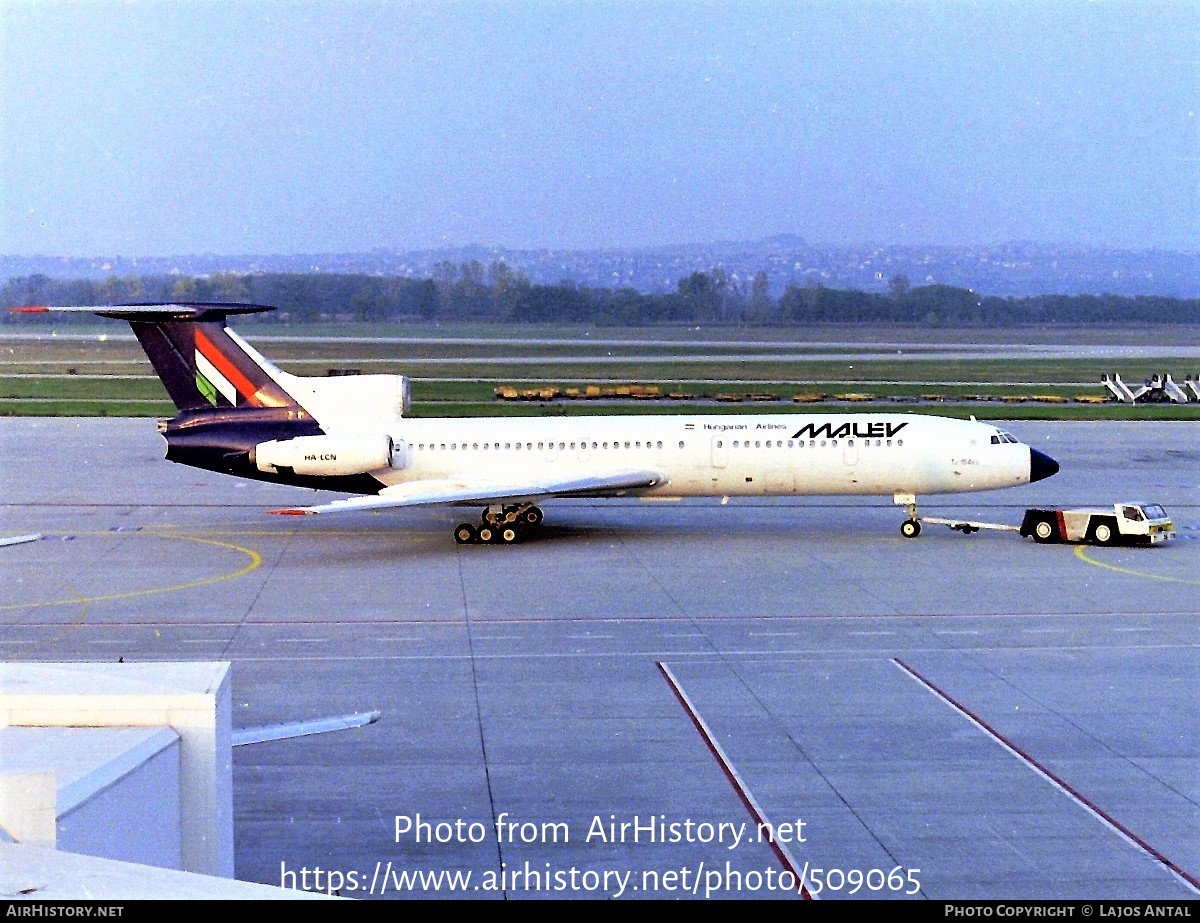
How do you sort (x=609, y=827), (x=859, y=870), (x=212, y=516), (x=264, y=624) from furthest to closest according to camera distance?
(x=212, y=516) → (x=264, y=624) → (x=609, y=827) → (x=859, y=870)

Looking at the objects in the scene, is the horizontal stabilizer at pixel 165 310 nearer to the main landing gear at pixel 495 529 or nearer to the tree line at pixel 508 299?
the main landing gear at pixel 495 529

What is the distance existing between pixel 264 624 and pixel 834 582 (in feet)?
38.0

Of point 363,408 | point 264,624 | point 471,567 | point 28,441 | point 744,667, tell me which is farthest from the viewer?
point 28,441

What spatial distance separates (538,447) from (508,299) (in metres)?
104

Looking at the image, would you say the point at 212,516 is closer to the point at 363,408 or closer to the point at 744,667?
the point at 363,408

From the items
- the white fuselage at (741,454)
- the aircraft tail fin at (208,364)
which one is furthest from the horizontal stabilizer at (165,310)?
the white fuselage at (741,454)

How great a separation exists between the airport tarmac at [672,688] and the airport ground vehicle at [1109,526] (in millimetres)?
622

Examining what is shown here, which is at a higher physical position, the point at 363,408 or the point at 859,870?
the point at 363,408

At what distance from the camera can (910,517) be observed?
36094mm

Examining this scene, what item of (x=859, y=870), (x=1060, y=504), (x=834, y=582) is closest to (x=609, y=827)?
(x=859, y=870)

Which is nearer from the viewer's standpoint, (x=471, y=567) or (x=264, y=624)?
(x=264, y=624)

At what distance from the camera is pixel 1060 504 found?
41.2 metres

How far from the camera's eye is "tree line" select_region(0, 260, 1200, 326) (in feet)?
428

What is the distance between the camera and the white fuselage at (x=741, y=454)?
35062 mm
